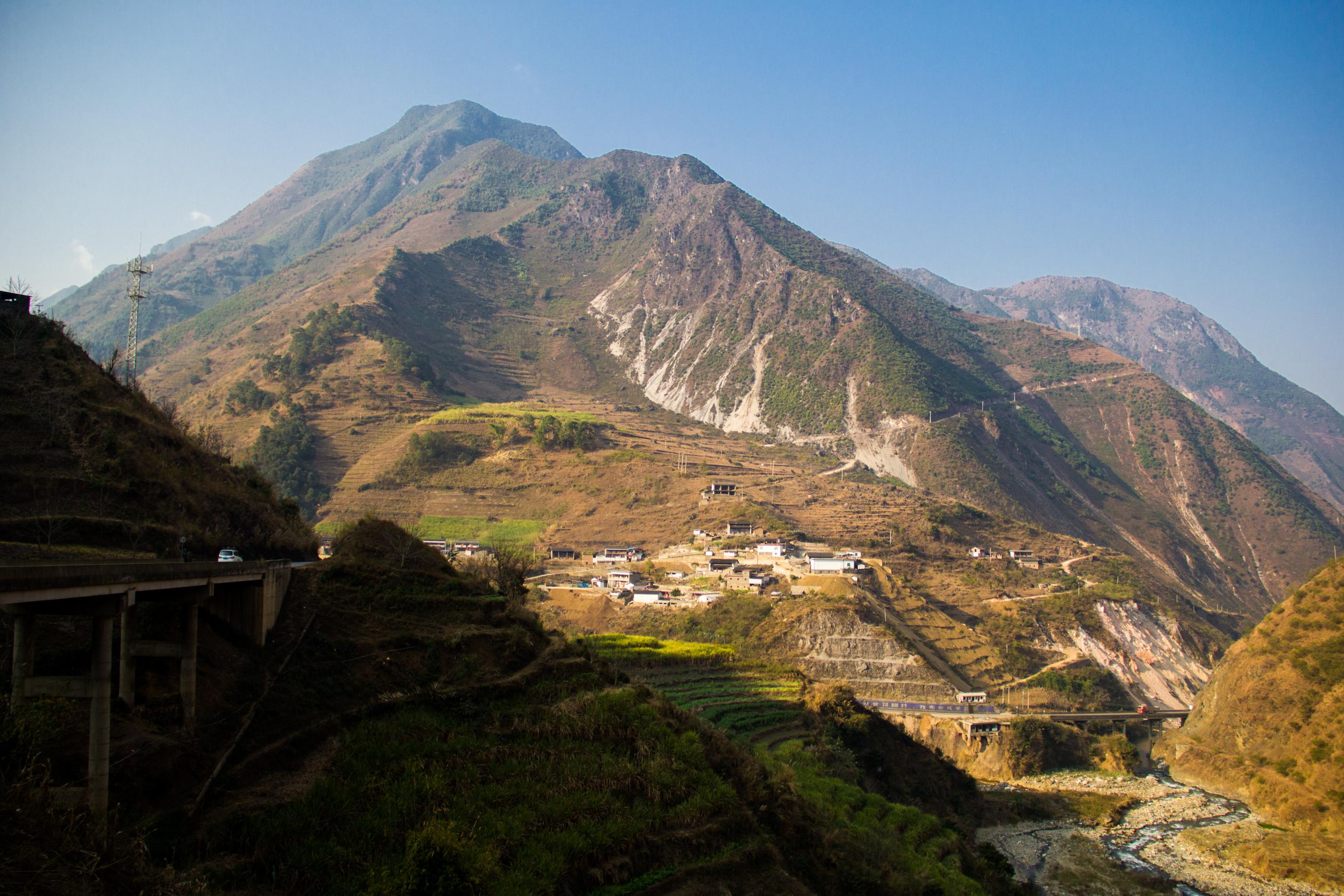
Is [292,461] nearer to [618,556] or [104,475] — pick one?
[618,556]

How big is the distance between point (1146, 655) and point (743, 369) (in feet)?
296

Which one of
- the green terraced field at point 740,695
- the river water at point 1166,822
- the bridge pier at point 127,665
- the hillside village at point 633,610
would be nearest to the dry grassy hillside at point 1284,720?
the hillside village at point 633,610

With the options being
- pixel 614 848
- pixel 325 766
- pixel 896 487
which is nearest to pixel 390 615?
pixel 325 766

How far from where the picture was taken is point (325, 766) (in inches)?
541

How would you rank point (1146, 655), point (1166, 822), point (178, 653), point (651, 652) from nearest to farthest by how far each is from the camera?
point (178, 653) < point (651, 652) < point (1166, 822) < point (1146, 655)

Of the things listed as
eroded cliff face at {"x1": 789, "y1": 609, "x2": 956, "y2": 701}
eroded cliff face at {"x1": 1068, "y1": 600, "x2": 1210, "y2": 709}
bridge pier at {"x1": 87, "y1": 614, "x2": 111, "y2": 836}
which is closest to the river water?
eroded cliff face at {"x1": 789, "y1": 609, "x2": 956, "y2": 701}

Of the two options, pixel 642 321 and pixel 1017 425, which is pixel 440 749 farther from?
pixel 642 321

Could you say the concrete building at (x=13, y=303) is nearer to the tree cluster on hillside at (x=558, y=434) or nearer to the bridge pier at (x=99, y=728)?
the bridge pier at (x=99, y=728)

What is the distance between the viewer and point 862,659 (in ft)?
180

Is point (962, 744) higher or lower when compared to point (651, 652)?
lower

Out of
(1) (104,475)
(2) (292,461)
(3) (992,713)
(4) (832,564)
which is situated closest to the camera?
(1) (104,475)

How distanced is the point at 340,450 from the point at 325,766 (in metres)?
83.9

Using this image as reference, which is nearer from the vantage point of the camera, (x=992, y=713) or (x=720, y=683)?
(x=720, y=683)

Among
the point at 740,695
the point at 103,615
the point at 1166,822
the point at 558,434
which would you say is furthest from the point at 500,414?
the point at 103,615
